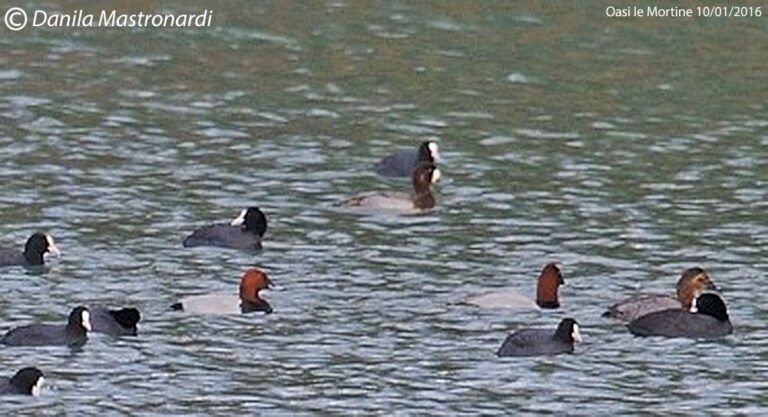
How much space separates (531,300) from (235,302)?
3264mm

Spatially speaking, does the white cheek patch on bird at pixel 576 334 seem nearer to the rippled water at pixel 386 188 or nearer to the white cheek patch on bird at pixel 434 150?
the rippled water at pixel 386 188

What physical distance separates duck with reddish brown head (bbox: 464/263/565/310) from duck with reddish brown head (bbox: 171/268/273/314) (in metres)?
2.27

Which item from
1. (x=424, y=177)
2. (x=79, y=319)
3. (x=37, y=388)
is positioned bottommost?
(x=37, y=388)

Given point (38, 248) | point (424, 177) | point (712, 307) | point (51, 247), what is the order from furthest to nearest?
1. point (424, 177)
2. point (51, 247)
3. point (38, 248)
4. point (712, 307)

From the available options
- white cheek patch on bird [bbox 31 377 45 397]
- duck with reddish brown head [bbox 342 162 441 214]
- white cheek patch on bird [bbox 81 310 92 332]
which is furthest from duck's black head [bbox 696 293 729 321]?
white cheek patch on bird [bbox 31 377 45 397]

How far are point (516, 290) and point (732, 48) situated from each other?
49.9ft

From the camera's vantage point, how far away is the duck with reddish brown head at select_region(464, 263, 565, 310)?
30.2 m

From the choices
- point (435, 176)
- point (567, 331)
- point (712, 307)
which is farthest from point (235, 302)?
point (435, 176)

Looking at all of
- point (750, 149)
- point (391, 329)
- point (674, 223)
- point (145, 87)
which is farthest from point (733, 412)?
point (145, 87)

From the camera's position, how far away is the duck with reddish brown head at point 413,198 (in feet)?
115

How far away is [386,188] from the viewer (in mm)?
36938

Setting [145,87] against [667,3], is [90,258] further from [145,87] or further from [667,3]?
[667,3]

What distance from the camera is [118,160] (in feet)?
122

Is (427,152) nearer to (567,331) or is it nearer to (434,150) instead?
(434,150)
